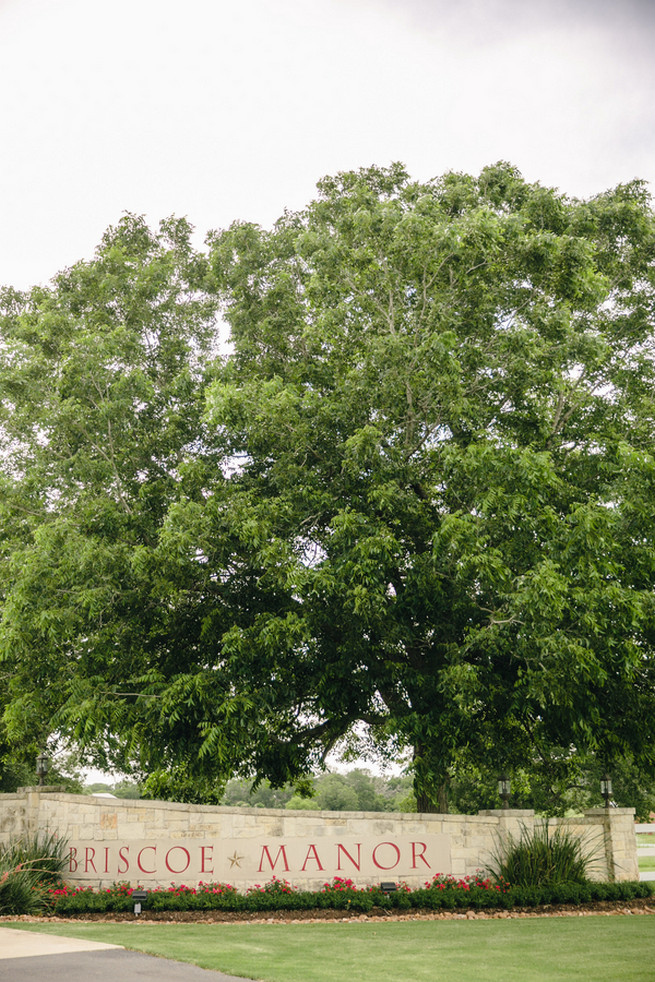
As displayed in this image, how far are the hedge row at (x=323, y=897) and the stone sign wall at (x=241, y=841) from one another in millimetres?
247

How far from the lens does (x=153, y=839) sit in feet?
45.7

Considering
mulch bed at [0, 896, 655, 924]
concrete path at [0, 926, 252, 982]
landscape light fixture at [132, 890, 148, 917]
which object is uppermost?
concrete path at [0, 926, 252, 982]

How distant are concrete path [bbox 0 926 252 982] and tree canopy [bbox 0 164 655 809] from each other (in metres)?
5.17

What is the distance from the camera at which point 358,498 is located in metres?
15.2

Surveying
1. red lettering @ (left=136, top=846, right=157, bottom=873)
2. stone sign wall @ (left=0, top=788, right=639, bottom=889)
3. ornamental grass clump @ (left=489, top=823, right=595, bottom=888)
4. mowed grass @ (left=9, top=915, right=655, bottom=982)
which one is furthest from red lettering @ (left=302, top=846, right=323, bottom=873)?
ornamental grass clump @ (left=489, top=823, right=595, bottom=888)

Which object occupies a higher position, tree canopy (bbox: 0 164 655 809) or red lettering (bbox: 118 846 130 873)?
tree canopy (bbox: 0 164 655 809)

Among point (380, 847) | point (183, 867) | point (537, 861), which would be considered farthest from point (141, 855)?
point (537, 861)

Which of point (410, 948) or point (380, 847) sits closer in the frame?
point (410, 948)

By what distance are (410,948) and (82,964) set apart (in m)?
3.89

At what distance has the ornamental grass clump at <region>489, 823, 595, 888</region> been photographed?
14.6m

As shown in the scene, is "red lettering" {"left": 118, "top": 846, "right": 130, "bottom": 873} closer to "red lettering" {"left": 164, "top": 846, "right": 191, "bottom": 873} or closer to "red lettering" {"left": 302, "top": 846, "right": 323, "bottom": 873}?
"red lettering" {"left": 164, "top": 846, "right": 191, "bottom": 873}

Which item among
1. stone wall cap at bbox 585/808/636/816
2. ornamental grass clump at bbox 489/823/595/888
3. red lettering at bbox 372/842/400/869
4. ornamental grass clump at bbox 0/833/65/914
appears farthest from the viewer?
stone wall cap at bbox 585/808/636/816

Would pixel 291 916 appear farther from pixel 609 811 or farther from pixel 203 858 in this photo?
pixel 609 811

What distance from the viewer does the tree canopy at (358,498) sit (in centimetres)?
1386
